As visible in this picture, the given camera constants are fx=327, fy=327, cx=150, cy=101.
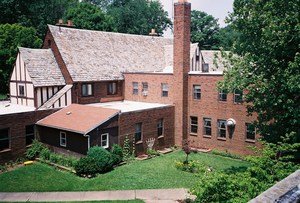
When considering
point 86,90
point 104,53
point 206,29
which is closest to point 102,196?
point 86,90

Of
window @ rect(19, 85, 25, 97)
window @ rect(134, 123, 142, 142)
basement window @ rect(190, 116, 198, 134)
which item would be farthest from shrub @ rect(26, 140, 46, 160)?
basement window @ rect(190, 116, 198, 134)

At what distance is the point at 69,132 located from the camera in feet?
80.7

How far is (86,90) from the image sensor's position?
31125 millimetres

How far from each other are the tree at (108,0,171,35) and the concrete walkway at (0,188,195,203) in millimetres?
60033

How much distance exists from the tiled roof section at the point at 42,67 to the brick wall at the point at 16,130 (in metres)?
3.42

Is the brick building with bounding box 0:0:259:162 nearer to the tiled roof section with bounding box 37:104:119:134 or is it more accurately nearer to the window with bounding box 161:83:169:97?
the window with bounding box 161:83:169:97

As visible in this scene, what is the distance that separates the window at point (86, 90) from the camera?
30.8m

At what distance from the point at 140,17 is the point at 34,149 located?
58.2 m

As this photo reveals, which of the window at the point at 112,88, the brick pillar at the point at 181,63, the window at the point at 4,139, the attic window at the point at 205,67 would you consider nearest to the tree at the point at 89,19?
the attic window at the point at 205,67

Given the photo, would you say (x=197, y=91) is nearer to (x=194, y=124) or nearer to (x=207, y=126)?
(x=194, y=124)

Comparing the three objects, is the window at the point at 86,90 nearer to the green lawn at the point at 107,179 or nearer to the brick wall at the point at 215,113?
the green lawn at the point at 107,179

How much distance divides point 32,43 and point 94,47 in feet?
46.8

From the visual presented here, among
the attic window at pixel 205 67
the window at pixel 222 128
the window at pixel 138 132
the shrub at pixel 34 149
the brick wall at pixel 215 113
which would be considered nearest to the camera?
the shrub at pixel 34 149

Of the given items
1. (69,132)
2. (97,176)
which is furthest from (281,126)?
(69,132)
